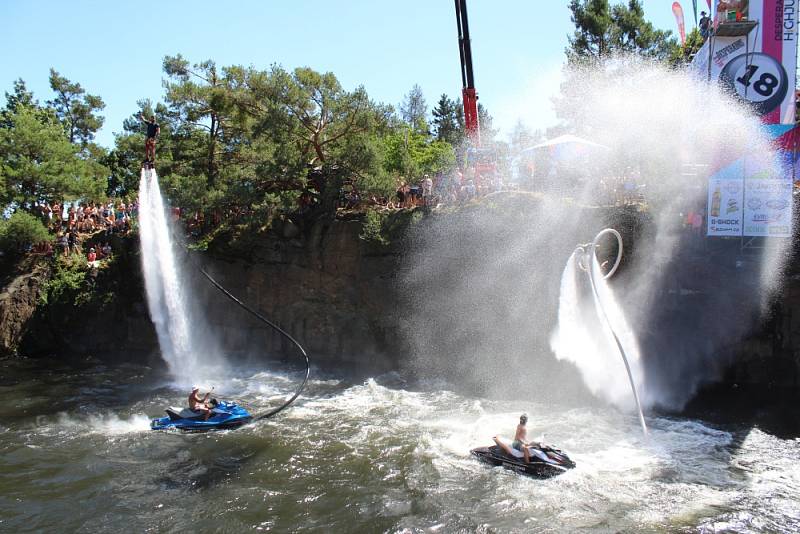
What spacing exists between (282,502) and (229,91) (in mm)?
18808

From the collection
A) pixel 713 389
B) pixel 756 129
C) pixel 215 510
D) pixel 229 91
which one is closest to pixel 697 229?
pixel 756 129

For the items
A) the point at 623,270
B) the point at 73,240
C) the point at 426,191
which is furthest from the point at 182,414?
Answer: the point at 73,240

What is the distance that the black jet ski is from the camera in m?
13.6

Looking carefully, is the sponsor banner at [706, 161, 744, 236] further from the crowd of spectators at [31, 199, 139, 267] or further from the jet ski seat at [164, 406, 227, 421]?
the crowd of spectators at [31, 199, 139, 267]

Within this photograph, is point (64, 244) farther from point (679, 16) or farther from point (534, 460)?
point (679, 16)

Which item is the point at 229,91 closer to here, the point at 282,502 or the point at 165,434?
the point at 165,434

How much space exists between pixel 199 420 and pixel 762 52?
66.8ft

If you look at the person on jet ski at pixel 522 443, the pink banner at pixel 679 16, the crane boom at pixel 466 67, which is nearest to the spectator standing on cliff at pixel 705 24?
the pink banner at pixel 679 16

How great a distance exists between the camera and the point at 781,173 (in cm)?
1820

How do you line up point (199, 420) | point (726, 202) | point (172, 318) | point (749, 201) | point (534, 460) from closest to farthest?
point (534, 460), point (199, 420), point (749, 201), point (726, 202), point (172, 318)

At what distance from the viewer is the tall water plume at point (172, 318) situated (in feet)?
78.0

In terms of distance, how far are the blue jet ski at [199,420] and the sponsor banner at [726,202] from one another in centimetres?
1527

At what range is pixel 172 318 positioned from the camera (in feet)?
81.6

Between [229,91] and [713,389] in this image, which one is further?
[229,91]
